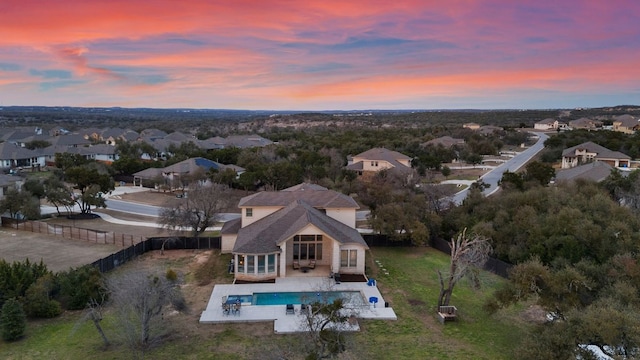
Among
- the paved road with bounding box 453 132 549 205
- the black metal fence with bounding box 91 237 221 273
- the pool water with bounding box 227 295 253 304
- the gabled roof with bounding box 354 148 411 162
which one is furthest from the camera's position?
the gabled roof with bounding box 354 148 411 162

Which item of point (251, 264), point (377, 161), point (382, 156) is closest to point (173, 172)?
Result: point (377, 161)

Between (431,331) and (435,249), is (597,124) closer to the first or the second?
(435,249)

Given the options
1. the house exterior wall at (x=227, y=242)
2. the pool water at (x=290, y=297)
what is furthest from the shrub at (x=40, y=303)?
the house exterior wall at (x=227, y=242)

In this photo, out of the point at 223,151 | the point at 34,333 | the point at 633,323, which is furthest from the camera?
the point at 223,151

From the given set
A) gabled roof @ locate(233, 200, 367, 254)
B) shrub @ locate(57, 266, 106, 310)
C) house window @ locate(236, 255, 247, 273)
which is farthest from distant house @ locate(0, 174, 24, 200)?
house window @ locate(236, 255, 247, 273)

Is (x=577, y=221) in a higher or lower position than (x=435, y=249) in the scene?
higher

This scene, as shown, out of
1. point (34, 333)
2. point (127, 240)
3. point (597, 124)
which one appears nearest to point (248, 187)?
point (127, 240)

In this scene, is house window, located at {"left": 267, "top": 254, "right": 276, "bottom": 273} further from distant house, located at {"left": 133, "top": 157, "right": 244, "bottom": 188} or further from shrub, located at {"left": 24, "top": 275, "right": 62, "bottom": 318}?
distant house, located at {"left": 133, "top": 157, "right": 244, "bottom": 188}
